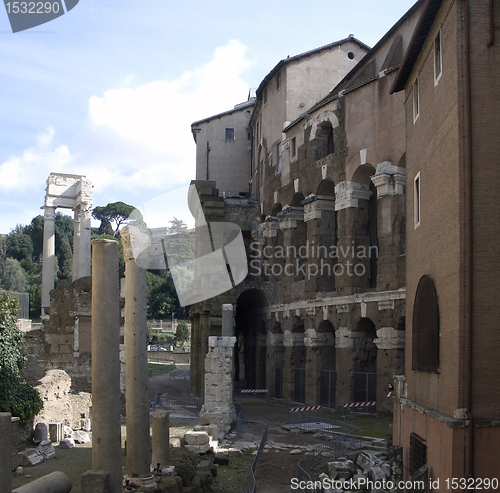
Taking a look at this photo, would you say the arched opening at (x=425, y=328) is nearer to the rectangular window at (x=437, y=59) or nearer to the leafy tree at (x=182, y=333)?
the rectangular window at (x=437, y=59)

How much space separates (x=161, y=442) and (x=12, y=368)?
4714mm

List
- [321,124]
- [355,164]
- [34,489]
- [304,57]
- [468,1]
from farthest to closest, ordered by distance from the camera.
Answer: [304,57], [321,124], [355,164], [468,1], [34,489]

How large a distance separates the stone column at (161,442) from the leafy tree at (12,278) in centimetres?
5587

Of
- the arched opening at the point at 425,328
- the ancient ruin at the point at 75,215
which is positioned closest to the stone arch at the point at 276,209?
the ancient ruin at the point at 75,215

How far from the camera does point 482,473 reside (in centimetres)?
1092

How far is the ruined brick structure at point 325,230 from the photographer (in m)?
26.9

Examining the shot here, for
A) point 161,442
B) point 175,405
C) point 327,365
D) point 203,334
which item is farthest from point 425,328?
point 203,334

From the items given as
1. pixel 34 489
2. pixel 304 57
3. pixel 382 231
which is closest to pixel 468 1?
pixel 34 489

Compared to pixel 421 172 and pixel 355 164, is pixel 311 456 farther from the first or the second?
pixel 355 164

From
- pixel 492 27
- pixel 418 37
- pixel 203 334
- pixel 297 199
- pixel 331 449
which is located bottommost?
pixel 331 449

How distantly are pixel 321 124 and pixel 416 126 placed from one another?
17.5 meters

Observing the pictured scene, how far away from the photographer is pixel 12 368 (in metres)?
17.1

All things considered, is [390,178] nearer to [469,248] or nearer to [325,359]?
[325,359]

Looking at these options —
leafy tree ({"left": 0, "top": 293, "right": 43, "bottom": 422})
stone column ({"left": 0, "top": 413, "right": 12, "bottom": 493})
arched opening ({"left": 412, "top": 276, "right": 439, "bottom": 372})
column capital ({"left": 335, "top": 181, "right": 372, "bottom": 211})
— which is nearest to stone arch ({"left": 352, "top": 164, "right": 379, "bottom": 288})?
column capital ({"left": 335, "top": 181, "right": 372, "bottom": 211})
